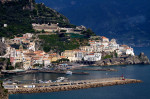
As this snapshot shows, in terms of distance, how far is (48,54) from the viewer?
2997 inches

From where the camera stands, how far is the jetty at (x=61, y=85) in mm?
49469

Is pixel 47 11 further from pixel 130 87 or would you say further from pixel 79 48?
pixel 130 87

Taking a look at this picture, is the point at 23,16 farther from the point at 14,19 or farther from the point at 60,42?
the point at 60,42

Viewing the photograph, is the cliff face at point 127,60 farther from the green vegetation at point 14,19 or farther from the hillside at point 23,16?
the green vegetation at point 14,19

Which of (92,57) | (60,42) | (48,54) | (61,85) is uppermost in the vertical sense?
(60,42)

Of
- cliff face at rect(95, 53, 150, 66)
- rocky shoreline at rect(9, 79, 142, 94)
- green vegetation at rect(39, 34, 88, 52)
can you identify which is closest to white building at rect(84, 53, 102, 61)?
cliff face at rect(95, 53, 150, 66)

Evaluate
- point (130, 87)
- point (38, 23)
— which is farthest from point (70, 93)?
point (38, 23)

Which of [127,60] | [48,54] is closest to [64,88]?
[48,54]

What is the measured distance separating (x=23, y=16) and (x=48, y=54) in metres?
17.3

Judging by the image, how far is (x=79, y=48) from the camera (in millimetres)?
83625

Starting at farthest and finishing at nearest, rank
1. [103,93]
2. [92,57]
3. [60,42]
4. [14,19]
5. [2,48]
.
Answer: [14,19] < [60,42] < [92,57] < [2,48] < [103,93]

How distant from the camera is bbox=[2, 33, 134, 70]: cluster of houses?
69.8 meters

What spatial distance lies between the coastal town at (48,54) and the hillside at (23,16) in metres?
1.87

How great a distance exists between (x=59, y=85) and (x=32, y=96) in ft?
18.0
